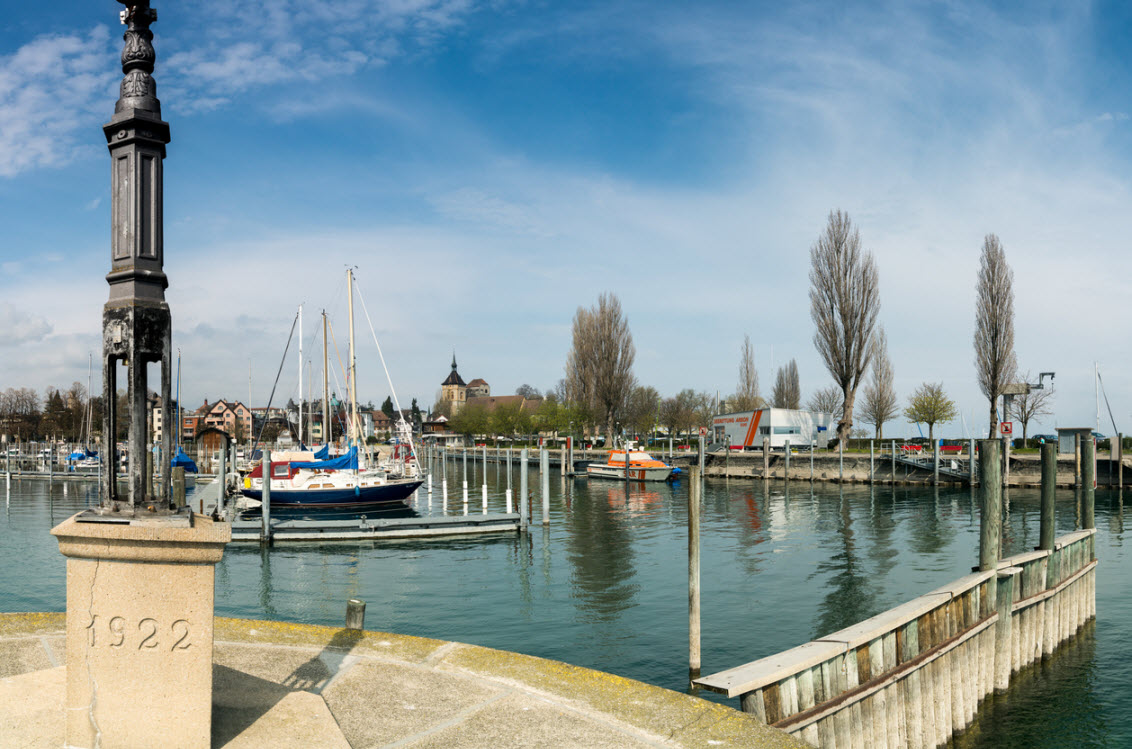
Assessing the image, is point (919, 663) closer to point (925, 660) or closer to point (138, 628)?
point (925, 660)

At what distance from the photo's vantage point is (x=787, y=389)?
319 ft

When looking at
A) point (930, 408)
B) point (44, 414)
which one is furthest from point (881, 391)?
point (44, 414)

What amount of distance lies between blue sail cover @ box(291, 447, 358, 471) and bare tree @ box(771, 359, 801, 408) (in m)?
70.7

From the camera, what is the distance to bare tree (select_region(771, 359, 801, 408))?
316ft

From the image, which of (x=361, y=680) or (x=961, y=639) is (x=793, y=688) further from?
(x=961, y=639)

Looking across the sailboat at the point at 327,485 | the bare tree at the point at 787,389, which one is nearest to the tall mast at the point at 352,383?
the sailboat at the point at 327,485

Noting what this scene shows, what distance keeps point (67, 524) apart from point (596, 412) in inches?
2920

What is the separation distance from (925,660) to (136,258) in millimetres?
9213

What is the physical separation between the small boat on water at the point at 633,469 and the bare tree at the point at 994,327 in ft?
77.6

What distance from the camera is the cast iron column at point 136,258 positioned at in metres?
4.69

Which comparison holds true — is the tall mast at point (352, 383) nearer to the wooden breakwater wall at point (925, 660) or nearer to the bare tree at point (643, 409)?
the wooden breakwater wall at point (925, 660)

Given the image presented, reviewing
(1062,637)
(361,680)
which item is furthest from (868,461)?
(361,680)

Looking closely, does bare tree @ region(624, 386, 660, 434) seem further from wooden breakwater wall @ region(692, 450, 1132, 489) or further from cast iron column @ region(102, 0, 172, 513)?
cast iron column @ region(102, 0, 172, 513)

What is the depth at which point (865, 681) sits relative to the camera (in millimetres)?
8102
